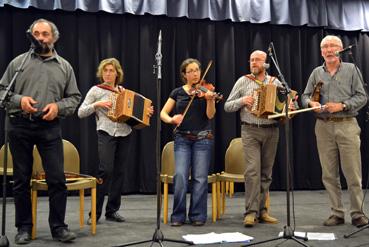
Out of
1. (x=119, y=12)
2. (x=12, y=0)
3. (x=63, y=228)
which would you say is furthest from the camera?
(x=119, y=12)

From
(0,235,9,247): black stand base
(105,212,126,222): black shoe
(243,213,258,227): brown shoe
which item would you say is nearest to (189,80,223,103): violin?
(243,213,258,227): brown shoe

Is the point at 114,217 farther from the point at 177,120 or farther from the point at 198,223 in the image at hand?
the point at 177,120

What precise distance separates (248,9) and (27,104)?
4203 mm

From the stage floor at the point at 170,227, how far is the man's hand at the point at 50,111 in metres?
0.97

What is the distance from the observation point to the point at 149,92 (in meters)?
6.46

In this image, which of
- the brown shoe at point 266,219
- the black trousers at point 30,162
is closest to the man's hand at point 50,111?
the black trousers at point 30,162

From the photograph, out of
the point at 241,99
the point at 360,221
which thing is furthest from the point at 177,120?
the point at 360,221

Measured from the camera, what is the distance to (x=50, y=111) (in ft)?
11.1

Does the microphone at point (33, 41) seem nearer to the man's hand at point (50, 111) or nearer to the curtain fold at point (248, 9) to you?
the man's hand at point (50, 111)

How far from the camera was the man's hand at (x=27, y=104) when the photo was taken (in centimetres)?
328

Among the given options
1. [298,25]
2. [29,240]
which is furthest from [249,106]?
[298,25]

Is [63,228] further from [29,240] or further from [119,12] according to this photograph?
[119,12]

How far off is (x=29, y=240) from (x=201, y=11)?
4.13 metres

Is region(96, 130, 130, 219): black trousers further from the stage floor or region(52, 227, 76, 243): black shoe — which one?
region(52, 227, 76, 243): black shoe
